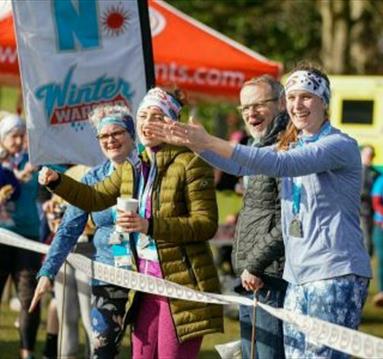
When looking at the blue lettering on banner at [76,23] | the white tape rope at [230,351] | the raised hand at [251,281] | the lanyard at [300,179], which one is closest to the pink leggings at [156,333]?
the raised hand at [251,281]

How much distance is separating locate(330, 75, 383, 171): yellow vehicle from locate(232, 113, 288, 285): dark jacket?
55.4 ft

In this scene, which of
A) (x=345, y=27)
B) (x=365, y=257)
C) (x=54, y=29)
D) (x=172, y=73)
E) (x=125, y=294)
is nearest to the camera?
(x=365, y=257)

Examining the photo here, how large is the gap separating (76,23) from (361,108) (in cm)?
1555

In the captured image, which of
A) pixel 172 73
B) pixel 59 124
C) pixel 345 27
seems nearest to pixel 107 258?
pixel 59 124

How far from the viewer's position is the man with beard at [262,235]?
622 centimetres

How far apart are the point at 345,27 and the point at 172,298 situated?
25.8 meters

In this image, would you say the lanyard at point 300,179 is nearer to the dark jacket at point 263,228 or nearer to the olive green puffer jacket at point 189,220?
the dark jacket at point 263,228

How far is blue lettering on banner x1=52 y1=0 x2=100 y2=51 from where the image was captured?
8.32 m

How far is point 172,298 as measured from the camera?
6.23 meters

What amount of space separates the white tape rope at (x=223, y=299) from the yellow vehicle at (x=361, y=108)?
50.8 ft

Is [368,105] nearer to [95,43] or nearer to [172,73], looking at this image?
[172,73]

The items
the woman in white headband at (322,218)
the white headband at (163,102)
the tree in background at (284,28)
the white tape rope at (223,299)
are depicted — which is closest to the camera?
the white tape rope at (223,299)

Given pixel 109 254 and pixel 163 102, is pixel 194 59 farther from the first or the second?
pixel 163 102

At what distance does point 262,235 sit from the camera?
625 centimetres
